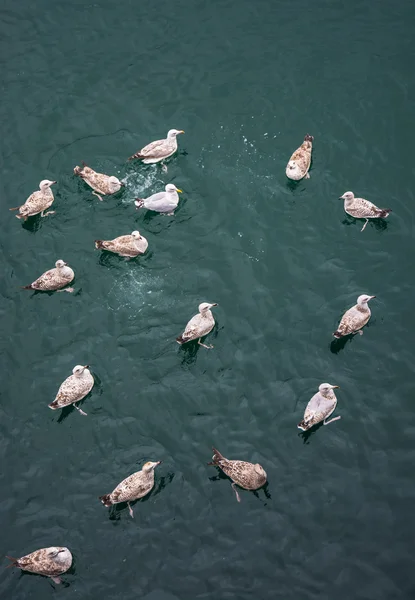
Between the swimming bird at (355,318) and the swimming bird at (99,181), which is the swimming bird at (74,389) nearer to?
the swimming bird at (99,181)

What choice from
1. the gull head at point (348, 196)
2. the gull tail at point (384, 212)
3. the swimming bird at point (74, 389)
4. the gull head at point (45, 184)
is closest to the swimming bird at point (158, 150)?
the gull head at point (45, 184)

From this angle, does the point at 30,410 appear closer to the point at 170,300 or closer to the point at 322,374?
the point at 170,300

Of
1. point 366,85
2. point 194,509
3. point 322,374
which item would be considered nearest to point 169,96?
point 366,85

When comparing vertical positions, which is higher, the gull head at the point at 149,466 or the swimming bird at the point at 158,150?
the swimming bird at the point at 158,150

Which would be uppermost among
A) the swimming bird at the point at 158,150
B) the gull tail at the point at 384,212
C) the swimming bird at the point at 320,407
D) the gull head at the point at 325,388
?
the swimming bird at the point at 158,150

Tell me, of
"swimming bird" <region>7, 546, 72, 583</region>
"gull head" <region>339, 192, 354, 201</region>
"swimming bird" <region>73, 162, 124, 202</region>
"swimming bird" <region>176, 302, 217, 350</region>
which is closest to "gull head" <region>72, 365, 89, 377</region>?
"swimming bird" <region>176, 302, 217, 350</region>

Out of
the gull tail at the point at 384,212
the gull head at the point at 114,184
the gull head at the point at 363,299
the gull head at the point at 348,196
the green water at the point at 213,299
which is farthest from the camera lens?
the gull head at the point at 114,184

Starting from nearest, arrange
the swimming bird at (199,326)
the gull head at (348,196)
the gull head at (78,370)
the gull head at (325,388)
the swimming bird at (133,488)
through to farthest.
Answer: the swimming bird at (133,488), the gull head at (325,388), the gull head at (78,370), the swimming bird at (199,326), the gull head at (348,196)

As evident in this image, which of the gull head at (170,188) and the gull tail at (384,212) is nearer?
the gull tail at (384,212)
